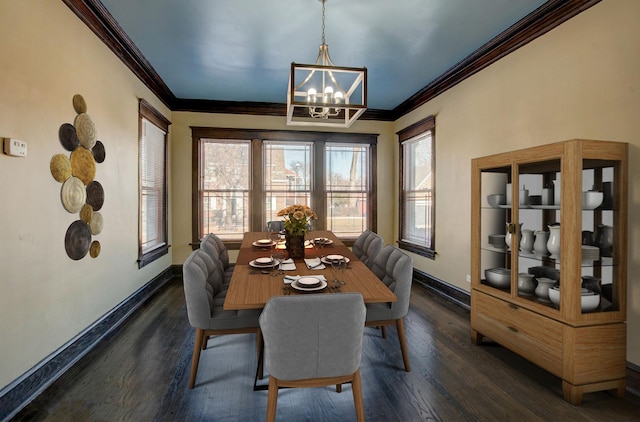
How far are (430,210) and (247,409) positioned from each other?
3.58 metres

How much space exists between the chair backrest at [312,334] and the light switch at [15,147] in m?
1.77

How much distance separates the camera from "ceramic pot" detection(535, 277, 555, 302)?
89.7 inches

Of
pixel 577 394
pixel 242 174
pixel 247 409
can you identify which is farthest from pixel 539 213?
pixel 242 174

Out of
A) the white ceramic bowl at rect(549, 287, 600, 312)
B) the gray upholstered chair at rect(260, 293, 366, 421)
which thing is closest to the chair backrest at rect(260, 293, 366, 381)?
the gray upholstered chair at rect(260, 293, 366, 421)

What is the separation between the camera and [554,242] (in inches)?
87.4

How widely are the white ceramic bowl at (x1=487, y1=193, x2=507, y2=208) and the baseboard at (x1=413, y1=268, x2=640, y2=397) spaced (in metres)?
1.34

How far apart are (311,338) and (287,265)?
1033 millimetres

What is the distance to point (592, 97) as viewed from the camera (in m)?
2.33

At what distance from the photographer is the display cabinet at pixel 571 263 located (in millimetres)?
2031

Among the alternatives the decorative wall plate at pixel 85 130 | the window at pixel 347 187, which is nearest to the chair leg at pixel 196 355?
the decorative wall plate at pixel 85 130

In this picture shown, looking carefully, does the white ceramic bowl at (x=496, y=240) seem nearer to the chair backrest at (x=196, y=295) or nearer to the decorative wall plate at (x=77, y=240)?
the chair backrest at (x=196, y=295)

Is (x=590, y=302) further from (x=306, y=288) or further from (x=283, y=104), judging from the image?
(x=283, y=104)

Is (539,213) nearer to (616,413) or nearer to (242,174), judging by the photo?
(616,413)

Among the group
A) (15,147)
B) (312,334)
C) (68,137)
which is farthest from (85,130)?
(312,334)
